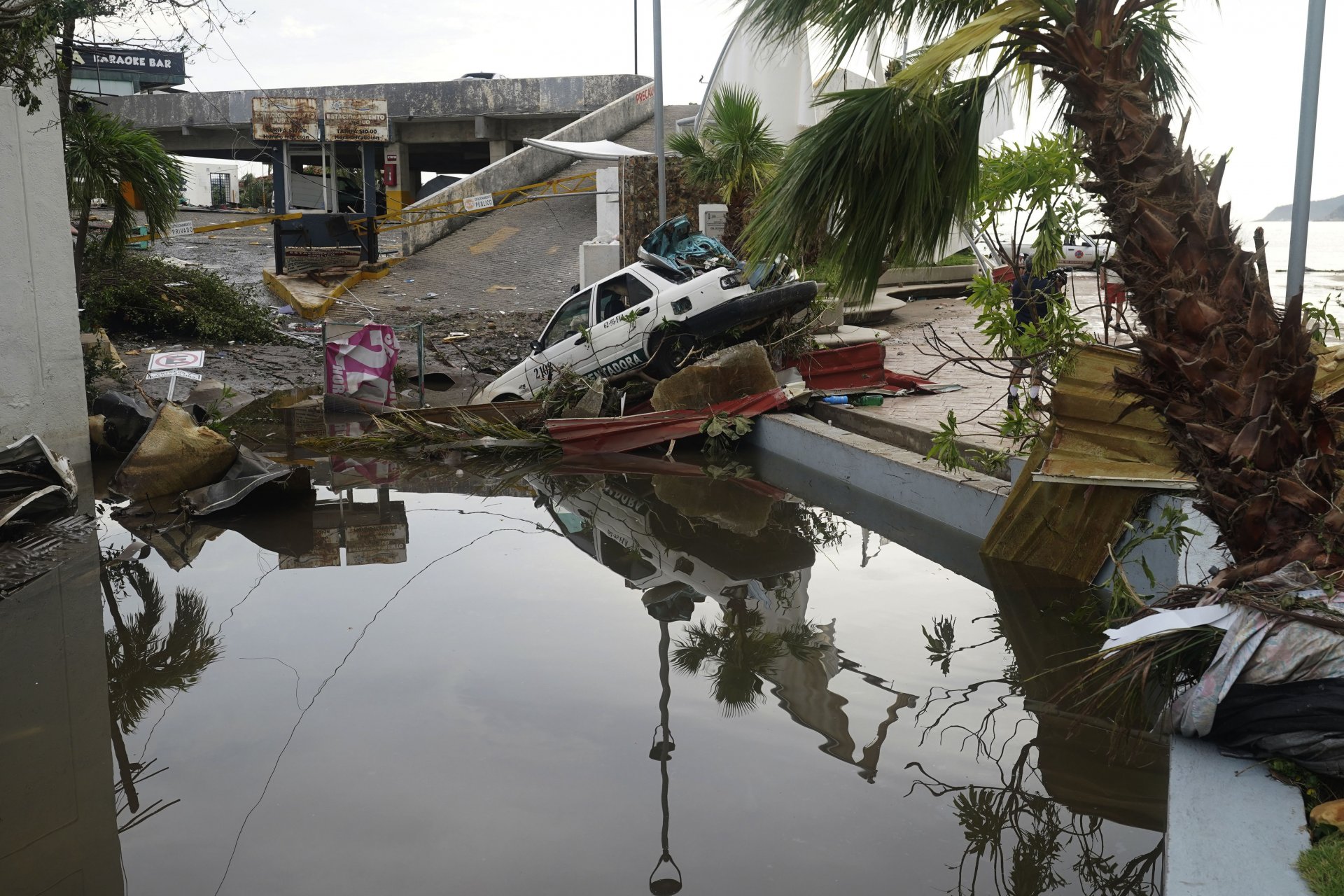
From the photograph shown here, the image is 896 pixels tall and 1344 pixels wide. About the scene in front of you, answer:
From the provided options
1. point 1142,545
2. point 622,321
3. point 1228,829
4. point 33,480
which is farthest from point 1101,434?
point 33,480

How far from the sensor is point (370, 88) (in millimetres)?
36156

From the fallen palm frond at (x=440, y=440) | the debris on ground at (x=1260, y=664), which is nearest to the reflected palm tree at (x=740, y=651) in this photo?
the debris on ground at (x=1260, y=664)

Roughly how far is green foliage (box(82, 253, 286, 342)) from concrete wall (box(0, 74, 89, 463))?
299 inches

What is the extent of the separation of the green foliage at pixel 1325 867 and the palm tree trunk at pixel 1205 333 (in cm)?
136

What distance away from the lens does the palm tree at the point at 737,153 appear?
54.7 ft

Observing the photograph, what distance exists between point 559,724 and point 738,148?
13.3 meters

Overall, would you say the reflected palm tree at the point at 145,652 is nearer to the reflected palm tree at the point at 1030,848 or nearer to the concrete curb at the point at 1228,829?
the reflected palm tree at the point at 1030,848

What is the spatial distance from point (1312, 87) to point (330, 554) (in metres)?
7.09

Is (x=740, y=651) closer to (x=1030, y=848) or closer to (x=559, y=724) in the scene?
(x=559, y=724)

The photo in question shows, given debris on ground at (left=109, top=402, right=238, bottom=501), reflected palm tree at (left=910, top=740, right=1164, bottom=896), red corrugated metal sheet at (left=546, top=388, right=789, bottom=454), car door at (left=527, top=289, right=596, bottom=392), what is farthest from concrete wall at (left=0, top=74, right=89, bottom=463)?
reflected palm tree at (left=910, top=740, right=1164, bottom=896)

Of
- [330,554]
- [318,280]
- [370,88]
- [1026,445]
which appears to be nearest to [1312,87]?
[1026,445]

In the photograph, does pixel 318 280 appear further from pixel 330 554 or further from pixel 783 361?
pixel 330 554

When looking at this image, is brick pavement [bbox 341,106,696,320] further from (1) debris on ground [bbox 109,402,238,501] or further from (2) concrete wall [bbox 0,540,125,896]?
(2) concrete wall [bbox 0,540,125,896]

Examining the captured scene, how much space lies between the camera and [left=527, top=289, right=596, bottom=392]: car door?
12.5 metres
